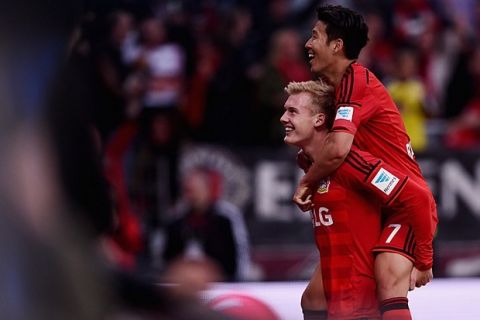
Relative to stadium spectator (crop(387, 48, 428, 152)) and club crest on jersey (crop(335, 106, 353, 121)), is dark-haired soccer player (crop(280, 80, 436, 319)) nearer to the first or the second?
club crest on jersey (crop(335, 106, 353, 121))

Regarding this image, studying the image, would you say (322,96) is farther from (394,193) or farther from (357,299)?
(357,299)

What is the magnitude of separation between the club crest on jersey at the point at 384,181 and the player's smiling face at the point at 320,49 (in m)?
0.48

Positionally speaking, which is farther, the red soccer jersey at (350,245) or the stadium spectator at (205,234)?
the stadium spectator at (205,234)

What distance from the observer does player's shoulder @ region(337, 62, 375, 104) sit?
169 inches

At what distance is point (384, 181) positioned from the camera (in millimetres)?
4297

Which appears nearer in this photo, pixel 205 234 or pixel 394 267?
pixel 394 267

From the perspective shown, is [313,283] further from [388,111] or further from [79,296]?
[79,296]

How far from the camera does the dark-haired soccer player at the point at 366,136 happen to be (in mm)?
4273

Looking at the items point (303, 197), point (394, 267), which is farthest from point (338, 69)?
point (394, 267)

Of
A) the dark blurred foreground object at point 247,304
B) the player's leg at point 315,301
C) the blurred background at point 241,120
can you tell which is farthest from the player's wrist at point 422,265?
the blurred background at point 241,120

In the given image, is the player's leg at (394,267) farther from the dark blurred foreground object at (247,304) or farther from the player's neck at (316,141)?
the dark blurred foreground object at (247,304)

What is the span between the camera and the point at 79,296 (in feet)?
6.37

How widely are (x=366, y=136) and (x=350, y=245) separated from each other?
1.45 ft

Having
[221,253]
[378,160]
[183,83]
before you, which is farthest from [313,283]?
[183,83]
